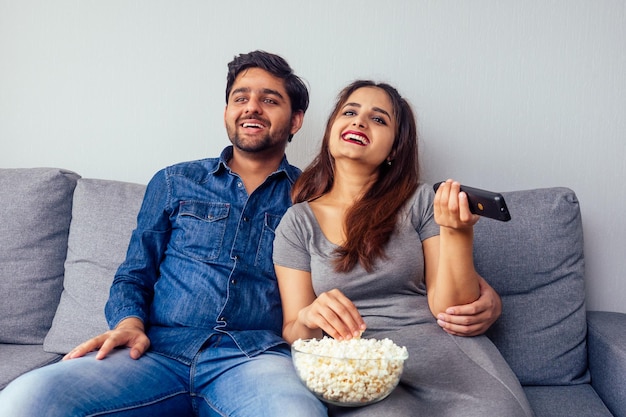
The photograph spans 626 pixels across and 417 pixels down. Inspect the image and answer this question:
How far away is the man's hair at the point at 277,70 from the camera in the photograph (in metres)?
1.77

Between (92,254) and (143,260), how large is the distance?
10.4 inches

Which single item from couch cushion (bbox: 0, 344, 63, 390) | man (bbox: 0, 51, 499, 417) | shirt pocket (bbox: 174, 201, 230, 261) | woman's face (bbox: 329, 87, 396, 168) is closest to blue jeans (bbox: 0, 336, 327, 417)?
man (bbox: 0, 51, 499, 417)

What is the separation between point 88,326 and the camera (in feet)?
5.71

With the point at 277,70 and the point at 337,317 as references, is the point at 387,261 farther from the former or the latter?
the point at 277,70

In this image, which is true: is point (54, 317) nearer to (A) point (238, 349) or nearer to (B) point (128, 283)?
(B) point (128, 283)

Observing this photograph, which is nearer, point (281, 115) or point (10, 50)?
point (281, 115)

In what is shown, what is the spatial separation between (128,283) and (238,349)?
35cm

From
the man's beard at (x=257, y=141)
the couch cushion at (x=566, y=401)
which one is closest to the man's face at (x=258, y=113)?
the man's beard at (x=257, y=141)

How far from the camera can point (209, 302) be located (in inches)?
60.7

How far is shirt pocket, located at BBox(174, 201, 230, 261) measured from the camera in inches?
63.4

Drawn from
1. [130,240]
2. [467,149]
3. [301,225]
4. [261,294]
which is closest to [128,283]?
[130,240]

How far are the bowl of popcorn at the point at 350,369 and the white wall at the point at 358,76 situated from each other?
0.95 metres

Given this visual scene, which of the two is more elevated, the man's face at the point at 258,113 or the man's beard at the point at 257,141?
the man's face at the point at 258,113

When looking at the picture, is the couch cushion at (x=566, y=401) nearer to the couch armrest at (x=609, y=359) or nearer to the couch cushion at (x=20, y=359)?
the couch armrest at (x=609, y=359)
